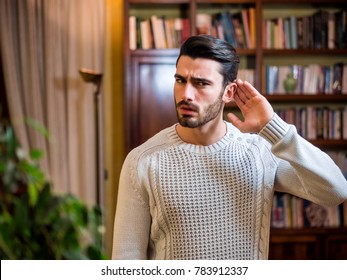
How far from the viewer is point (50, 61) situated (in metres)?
3.69

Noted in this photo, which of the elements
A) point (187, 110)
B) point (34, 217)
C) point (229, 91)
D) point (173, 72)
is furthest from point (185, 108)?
point (173, 72)

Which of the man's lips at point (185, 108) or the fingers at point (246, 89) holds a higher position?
the fingers at point (246, 89)

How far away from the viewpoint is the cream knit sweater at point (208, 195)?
1.37 metres

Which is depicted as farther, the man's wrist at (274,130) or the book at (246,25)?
the book at (246,25)

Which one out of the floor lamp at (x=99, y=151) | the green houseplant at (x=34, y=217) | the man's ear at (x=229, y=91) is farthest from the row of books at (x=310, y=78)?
the green houseplant at (x=34, y=217)

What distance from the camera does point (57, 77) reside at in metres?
3.71

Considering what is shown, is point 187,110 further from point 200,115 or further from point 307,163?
point 307,163

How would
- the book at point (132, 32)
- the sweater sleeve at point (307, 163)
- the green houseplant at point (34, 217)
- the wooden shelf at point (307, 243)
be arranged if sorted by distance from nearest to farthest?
the green houseplant at point (34, 217) < the sweater sleeve at point (307, 163) < the book at point (132, 32) < the wooden shelf at point (307, 243)

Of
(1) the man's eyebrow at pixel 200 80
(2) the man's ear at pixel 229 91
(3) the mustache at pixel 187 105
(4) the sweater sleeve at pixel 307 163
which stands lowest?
(4) the sweater sleeve at pixel 307 163

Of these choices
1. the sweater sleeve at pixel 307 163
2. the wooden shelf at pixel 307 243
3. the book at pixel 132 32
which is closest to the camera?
the sweater sleeve at pixel 307 163

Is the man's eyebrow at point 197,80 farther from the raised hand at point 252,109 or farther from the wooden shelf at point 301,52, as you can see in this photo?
the wooden shelf at point 301,52

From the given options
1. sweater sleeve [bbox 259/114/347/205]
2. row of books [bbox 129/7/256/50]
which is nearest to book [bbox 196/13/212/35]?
row of books [bbox 129/7/256/50]

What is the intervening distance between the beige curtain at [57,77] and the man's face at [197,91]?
2202 millimetres

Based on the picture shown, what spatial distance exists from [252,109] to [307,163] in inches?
6.7
